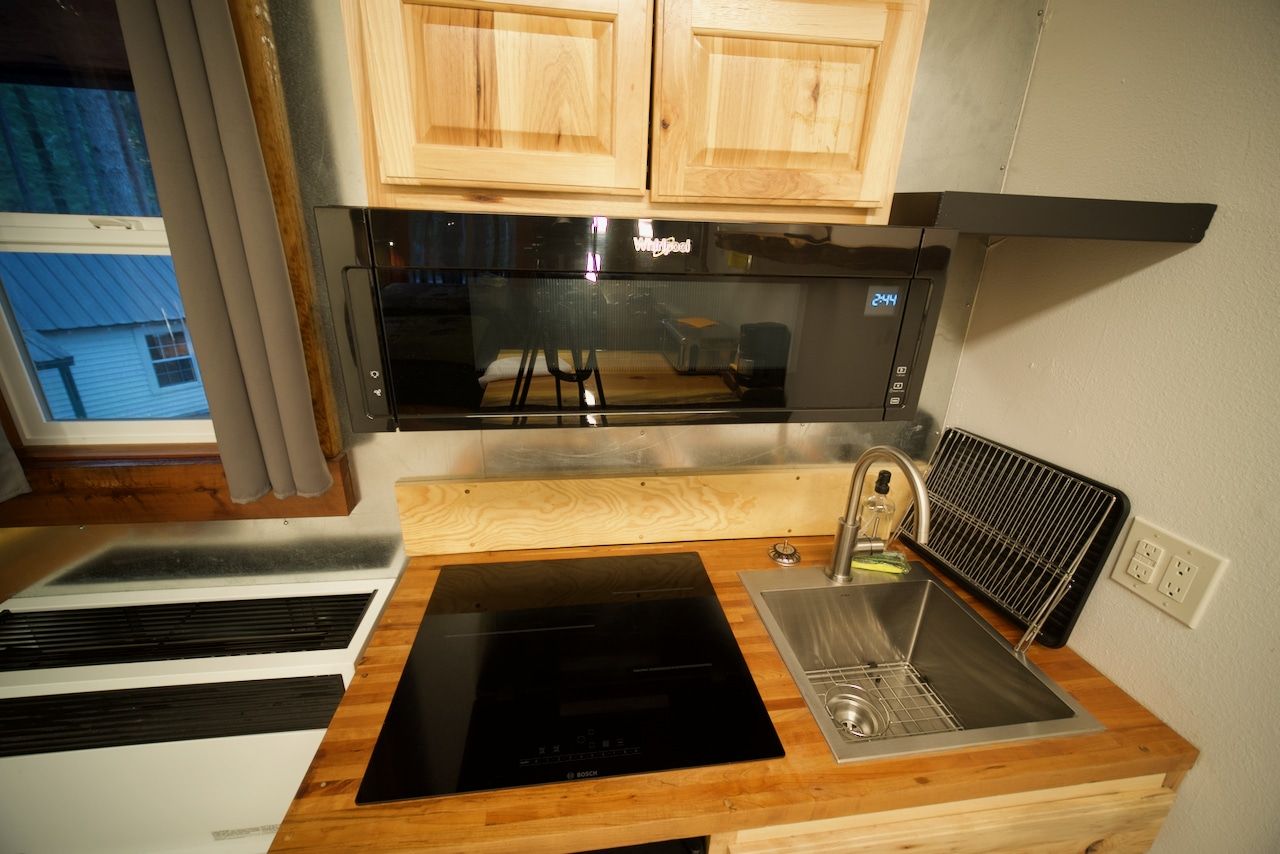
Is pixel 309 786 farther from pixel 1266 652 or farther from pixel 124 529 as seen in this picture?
pixel 1266 652

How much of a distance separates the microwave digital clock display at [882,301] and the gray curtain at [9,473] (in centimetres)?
155

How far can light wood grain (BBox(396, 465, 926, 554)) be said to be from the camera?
1.10 metres

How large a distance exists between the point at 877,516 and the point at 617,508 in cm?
59

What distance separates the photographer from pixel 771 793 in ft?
2.14

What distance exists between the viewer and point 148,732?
0.99m

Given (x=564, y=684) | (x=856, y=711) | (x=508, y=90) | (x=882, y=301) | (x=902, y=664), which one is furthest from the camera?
(x=902, y=664)

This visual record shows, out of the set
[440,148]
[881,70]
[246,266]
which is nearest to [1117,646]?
[881,70]

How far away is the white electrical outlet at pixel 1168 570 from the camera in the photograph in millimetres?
725

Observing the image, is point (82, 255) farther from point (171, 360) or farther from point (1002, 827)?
point (1002, 827)

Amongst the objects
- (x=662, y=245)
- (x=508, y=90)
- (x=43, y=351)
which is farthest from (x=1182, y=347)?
(x=43, y=351)

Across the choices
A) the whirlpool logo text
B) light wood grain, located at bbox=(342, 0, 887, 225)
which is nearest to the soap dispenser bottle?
light wood grain, located at bbox=(342, 0, 887, 225)

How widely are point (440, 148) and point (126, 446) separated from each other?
3.42 feet

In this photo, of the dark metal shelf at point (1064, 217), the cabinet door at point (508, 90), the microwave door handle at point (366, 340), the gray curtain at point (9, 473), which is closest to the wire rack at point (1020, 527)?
the dark metal shelf at point (1064, 217)

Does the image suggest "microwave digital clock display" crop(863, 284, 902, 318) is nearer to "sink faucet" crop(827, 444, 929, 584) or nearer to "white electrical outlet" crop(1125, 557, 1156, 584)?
"sink faucet" crop(827, 444, 929, 584)
